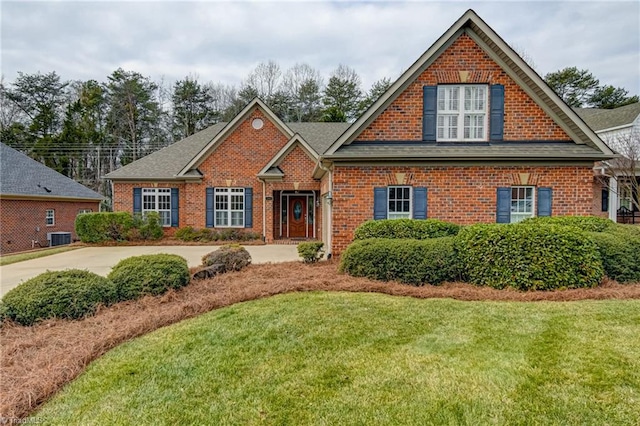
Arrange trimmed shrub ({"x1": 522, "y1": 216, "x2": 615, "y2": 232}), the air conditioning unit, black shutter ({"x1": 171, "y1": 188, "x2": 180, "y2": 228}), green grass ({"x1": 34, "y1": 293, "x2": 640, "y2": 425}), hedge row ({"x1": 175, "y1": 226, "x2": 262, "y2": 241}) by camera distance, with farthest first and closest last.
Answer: the air conditioning unit → black shutter ({"x1": 171, "y1": 188, "x2": 180, "y2": 228}) → hedge row ({"x1": 175, "y1": 226, "x2": 262, "y2": 241}) → trimmed shrub ({"x1": 522, "y1": 216, "x2": 615, "y2": 232}) → green grass ({"x1": 34, "y1": 293, "x2": 640, "y2": 425})

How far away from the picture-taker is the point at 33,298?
5.35 m

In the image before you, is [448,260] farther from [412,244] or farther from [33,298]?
[33,298]

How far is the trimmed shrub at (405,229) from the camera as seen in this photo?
8.95m

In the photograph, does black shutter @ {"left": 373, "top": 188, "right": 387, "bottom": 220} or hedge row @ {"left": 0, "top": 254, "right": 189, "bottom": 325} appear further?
black shutter @ {"left": 373, "top": 188, "right": 387, "bottom": 220}

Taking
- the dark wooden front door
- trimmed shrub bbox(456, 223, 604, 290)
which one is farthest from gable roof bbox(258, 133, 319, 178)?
trimmed shrub bbox(456, 223, 604, 290)

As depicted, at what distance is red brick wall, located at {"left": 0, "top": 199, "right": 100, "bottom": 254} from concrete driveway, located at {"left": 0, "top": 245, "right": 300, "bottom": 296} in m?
6.76

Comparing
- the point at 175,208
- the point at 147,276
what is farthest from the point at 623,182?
the point at 175,208

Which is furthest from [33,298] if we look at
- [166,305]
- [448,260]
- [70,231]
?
[70,231]

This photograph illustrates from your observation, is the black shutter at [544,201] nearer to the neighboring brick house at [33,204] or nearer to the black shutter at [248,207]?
the black shutter at [248,207]

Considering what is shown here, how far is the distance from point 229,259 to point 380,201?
4.72 m

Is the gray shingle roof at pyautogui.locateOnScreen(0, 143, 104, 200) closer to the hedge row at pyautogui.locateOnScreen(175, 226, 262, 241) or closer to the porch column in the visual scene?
the hedge row at pyautogui.locateOnScreen(175, 226, 262, 241)

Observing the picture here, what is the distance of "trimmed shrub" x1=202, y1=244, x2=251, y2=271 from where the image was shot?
29.4 ft

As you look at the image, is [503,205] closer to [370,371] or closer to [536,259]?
[536,259]

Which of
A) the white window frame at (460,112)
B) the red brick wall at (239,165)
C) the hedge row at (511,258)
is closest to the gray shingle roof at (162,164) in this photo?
the red brick wall at (239,165)
